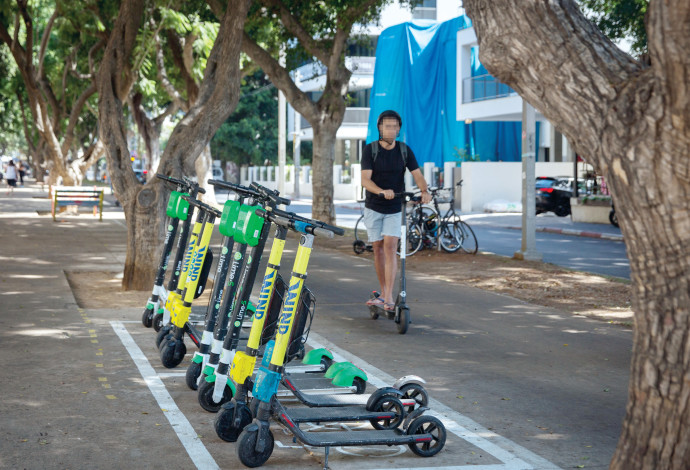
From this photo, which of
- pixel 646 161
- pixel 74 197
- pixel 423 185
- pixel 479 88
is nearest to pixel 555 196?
pixel 479 88

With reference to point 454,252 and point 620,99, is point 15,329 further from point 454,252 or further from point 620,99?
point 454,252

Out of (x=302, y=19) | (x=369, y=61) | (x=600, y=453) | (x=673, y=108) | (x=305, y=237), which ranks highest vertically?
(x=369, y=61)

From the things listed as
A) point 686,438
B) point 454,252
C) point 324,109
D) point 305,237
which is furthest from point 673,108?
point 324,109

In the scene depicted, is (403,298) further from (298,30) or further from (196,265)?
(298,30)

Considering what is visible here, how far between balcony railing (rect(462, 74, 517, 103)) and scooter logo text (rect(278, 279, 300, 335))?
30.0 metres

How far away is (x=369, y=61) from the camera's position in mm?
55375

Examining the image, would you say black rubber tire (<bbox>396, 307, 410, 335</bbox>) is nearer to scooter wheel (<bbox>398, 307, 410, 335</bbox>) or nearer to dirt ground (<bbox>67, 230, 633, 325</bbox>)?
scooter wheel (<bbox>398, 307, 410, 335</bbox>)

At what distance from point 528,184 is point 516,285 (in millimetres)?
3372

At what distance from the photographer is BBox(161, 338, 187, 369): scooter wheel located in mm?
6910

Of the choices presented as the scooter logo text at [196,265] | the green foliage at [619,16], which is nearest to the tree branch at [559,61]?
the scooter logo text at [196,265]

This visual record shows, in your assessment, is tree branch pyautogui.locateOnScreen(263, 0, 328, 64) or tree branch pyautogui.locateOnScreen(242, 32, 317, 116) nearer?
tree branch pyautogui.locateOnScreen(263, 0, 328, 64)

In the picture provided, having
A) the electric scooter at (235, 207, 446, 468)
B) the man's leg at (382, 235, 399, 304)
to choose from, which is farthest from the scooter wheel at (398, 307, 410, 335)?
the electric scooter at (235, 207, 446, 468)

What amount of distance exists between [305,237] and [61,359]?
11.5ft

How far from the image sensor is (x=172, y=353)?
22.7 ft
